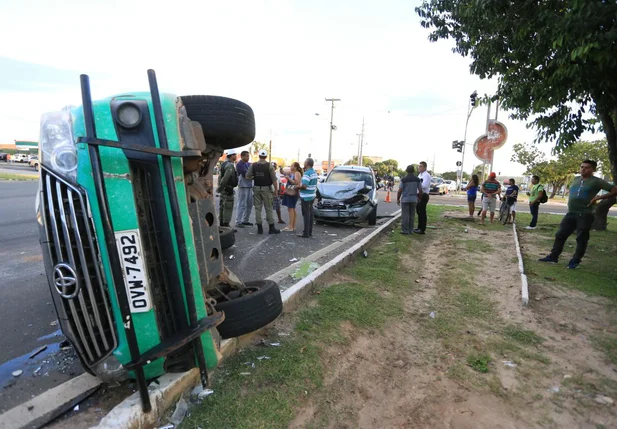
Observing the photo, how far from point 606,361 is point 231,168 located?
21.7ft

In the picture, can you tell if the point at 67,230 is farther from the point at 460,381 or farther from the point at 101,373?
the point at 460,381

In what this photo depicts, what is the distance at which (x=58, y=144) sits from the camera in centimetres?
182

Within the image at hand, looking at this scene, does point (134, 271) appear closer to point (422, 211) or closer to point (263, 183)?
point (263, 183)

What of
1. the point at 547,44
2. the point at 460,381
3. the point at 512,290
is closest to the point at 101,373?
the point at 460,381

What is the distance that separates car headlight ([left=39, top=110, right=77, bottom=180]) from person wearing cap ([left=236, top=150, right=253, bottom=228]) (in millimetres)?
6661

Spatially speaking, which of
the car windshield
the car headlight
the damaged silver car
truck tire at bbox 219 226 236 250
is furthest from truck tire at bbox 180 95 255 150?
the car windshield

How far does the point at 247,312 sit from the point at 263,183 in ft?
18.3

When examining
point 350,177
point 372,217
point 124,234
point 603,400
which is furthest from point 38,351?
point 350,177

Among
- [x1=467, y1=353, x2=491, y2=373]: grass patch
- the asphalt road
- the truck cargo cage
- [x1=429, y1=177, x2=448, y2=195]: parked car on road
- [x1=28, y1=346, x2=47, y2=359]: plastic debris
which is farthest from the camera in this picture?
[x1=429, y1=177, x2=448, y2=195]: parked car on road

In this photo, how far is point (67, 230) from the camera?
1.80 meters

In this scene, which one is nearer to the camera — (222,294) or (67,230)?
(67,230)

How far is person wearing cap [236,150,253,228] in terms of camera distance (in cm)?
870

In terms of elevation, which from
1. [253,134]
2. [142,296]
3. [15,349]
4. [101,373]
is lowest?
[15,349]

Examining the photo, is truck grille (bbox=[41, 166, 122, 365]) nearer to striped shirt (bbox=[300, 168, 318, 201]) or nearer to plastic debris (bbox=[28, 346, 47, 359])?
plastic debris (bbox=[28, 346, 47, 359])
